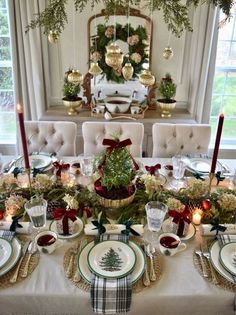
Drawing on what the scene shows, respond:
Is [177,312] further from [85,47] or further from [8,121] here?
[8,121]

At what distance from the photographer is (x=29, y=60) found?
3035 mm

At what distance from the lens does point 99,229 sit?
1.37 metres

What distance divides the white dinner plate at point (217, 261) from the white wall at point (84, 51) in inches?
90.2

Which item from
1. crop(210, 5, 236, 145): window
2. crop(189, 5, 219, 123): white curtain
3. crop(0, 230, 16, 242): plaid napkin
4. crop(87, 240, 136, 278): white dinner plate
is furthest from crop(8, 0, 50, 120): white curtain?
crop(87, 240, 136, 278): white dinner plate

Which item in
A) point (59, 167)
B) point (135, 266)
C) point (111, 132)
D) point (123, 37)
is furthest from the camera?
point (123, 37)

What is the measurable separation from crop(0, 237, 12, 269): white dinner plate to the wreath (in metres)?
2.04

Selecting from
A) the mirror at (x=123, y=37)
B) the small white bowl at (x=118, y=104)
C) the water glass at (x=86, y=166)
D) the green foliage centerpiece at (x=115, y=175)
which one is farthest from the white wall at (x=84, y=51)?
the green foliage centerpiece at (x=115, y=175)

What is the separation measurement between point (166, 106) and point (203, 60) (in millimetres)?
584

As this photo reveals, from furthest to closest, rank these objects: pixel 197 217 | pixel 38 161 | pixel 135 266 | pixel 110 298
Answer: pixel 38 161, pixel 197 217, pixel 135 266, pixel 110 298

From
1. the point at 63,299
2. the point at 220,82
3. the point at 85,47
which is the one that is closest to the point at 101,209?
the point at 63,299

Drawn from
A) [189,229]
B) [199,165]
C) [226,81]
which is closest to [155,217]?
[189,229]

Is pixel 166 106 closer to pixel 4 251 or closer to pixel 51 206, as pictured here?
pixel 51 206

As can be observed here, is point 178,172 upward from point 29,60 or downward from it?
downward

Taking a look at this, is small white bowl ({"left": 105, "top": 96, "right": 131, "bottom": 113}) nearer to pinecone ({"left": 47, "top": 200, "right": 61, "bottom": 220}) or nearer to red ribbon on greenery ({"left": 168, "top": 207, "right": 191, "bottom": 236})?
pinecone ({"left": 47, "top": 200, "right": 61, "bottom": 220})
